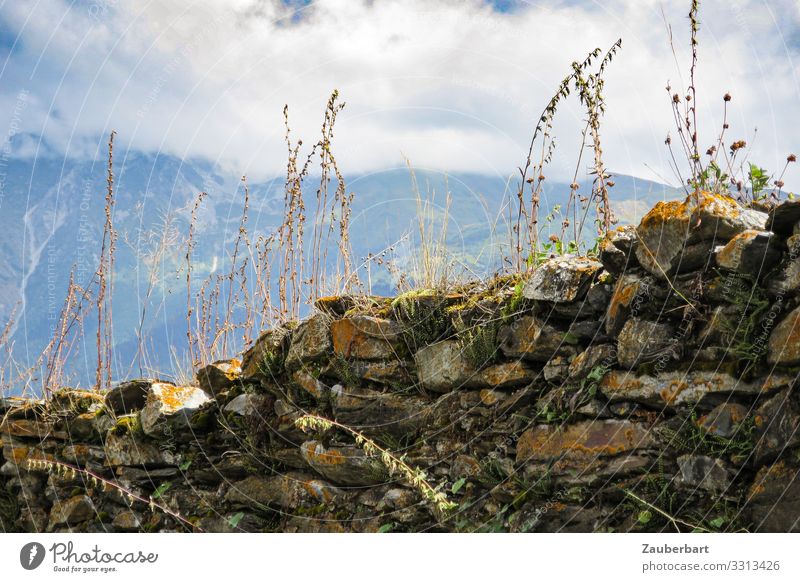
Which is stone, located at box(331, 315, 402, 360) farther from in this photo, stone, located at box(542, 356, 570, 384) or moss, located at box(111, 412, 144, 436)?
moss, located at box(111, 412, 144, 436)

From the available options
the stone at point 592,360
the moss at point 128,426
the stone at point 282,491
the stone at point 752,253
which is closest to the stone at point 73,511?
the moss at point 128,426

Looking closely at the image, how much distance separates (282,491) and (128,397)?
1.94 meters

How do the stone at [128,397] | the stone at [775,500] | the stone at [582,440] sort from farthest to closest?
the stone at [128,397] → the stone at [582,440] → the stone at [775,500]

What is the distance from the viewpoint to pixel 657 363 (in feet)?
11.8

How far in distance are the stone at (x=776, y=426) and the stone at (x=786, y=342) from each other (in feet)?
0.47

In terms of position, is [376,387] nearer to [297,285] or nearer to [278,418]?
[278,418]

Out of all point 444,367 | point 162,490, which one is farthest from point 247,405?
point 444,367

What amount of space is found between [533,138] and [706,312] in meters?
1.84

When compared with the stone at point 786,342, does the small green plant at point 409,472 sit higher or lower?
lower

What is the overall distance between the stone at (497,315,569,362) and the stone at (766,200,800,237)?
4.02 feet

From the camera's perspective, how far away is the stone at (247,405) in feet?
17.3

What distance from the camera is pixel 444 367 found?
442cm

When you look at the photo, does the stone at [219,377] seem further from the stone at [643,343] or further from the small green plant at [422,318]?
the stone at [643,343]

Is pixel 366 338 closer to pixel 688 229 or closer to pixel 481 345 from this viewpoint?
pixel 481 345
